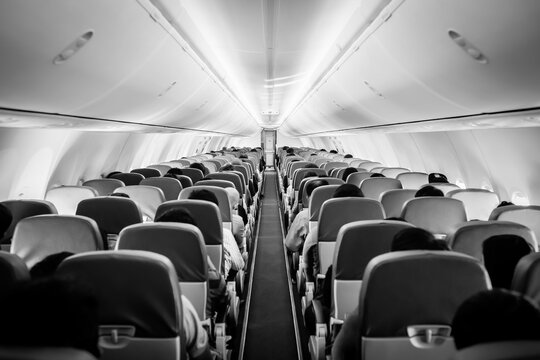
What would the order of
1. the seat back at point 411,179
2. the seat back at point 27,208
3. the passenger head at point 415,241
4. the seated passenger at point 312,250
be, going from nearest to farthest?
the passenger head at point 415,241 → the seat back at point 27,208 → the seated passenger at point 312,250 → the seat back at point 411,179

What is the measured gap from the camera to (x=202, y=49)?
656cm

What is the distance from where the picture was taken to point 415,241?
275 centimetres

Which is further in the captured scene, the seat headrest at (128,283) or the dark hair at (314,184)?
the dark hair at (314,184)

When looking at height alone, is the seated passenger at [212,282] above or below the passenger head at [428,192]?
below

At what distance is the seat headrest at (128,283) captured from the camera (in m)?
2.15

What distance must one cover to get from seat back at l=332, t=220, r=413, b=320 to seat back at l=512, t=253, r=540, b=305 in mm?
1084

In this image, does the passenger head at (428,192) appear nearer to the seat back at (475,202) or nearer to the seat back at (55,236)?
the seat back at (475,202)

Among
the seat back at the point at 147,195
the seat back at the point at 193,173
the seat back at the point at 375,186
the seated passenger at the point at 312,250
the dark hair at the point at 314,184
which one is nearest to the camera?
the seated passenger at the point at 312,250

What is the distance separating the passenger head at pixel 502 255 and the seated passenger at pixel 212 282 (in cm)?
209

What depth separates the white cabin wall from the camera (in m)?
6.58

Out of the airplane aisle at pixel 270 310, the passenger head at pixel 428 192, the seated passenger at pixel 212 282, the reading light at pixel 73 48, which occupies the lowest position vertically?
the airplane aisle at pixel 270 310

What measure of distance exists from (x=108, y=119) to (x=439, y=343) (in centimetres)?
583

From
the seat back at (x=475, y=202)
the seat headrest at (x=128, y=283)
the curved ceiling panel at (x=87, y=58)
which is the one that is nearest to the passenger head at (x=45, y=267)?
the seat headrest at (x=128, y=283)

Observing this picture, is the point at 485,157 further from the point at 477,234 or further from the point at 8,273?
the point at 8,273
